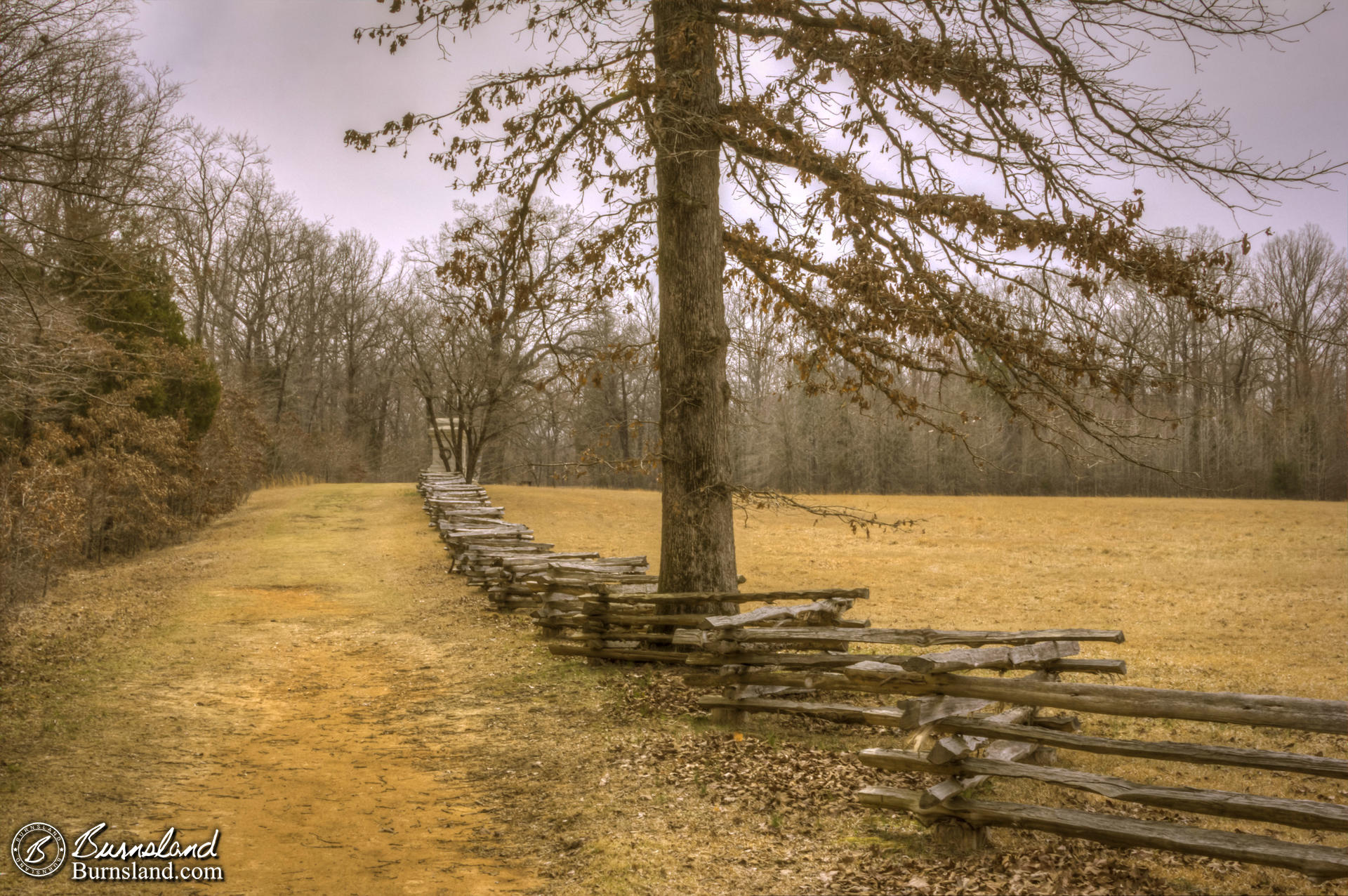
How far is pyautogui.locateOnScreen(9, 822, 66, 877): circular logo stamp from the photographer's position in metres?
4.45

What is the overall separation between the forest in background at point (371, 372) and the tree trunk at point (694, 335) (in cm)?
53

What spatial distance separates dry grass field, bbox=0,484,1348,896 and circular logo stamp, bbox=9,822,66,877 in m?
0.13

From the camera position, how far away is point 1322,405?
122 ft

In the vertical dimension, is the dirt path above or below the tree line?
below

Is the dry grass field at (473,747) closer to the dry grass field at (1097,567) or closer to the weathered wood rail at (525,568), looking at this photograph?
the dry grass field at (1097,567)

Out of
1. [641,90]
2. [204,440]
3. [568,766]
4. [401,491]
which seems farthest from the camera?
[401,491]

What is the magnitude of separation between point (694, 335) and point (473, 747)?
161 inches

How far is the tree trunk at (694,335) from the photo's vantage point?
852 centimetres

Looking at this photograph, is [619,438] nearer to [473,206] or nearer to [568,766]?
[473,206]

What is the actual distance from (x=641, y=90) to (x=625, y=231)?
86.2 inches

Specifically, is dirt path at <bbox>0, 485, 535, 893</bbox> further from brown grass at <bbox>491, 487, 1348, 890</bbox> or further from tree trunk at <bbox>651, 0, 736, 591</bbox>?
brown grass at <bbox>491, 487, 1348, 890</bbox>

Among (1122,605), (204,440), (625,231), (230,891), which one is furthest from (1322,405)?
(230,891)

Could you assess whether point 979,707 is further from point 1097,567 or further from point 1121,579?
point 1097,567

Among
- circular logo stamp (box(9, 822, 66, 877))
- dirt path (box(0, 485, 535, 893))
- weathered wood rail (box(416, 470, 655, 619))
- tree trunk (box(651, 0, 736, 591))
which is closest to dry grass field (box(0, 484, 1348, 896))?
dirt path (box(0, 485, 535, 893))
